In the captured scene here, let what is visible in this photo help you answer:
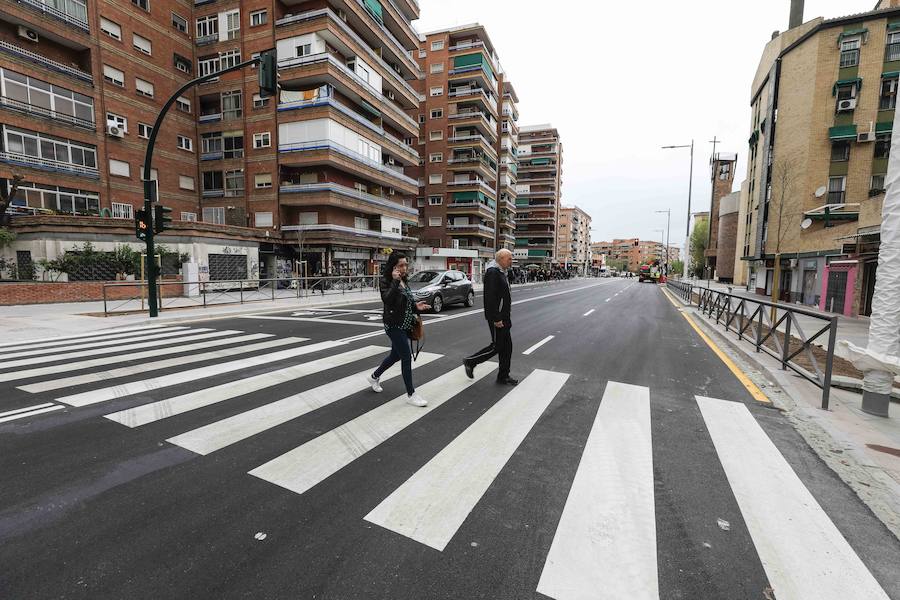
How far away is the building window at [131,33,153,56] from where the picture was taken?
2556 cm

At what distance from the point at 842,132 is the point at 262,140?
36.1 meters

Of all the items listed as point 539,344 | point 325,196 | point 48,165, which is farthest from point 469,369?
point 48,165

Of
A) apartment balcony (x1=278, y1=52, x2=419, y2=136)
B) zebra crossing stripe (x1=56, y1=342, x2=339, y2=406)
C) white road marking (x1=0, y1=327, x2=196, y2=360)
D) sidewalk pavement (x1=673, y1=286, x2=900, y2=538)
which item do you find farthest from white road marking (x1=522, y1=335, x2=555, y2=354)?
apartment balcony (x1=278, y1=52, x2=419, y2=136)

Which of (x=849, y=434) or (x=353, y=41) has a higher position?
(x=353, y=41)

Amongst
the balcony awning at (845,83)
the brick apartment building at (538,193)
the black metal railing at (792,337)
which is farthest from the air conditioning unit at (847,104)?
the brick apartment building at (538,193)

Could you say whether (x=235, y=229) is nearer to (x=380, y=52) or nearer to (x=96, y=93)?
(x=96, y=93)

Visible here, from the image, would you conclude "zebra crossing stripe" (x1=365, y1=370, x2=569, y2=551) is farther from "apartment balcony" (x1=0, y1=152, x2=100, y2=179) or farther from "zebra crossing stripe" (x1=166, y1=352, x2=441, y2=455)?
"apartment balcony" (x1=0, y1=152, x2=100, y2=179)

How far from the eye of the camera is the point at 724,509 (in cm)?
261

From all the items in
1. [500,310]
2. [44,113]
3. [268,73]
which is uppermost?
[44,113]

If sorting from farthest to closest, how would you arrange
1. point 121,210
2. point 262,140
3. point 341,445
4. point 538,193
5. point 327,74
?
point 538,193 < point 262,140 < point 327,74 < point 121,210 < point 341,445

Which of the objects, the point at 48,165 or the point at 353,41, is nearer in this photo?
the point at 48,165

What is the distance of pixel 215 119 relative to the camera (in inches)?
1151

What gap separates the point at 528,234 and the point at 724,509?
253 feet

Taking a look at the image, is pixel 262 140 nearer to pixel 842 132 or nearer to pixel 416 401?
pixel 416 401
